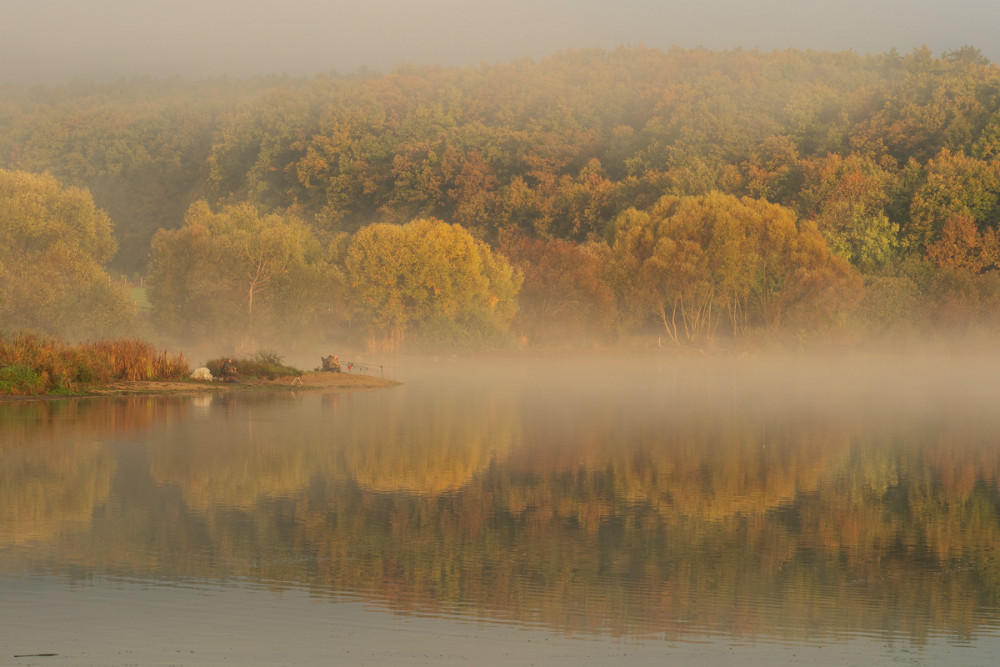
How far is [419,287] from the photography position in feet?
255

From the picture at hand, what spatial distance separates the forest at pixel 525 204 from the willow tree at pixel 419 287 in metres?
0.18

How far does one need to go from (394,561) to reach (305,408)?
22127 millimetres

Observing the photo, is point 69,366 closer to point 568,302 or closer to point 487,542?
point 487,542

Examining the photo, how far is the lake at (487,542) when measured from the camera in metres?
10.2

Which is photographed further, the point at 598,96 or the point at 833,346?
the point at 598,96

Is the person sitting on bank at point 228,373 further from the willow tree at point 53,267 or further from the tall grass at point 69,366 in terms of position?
the willow tree at point 53,267

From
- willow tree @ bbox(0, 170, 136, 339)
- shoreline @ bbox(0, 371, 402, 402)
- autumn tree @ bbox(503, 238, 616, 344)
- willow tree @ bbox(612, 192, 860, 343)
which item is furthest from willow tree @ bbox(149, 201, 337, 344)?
willow tree @ bbox(612, 192, 860, 343)

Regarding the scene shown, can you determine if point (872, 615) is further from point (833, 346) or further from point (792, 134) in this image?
point (792, 134)

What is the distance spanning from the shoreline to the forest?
1815 cm

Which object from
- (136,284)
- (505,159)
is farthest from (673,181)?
(136,284)

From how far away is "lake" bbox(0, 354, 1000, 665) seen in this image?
10.2m

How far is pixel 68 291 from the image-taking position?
Answer: 198 feet

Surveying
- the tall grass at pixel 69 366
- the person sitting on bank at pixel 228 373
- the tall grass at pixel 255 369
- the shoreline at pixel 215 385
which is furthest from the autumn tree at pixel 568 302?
the tall grass at pixel 69 366

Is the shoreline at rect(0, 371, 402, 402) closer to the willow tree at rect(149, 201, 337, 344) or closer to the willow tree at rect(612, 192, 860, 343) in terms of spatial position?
the willow tree at rect(149, 201, 337, 344)
